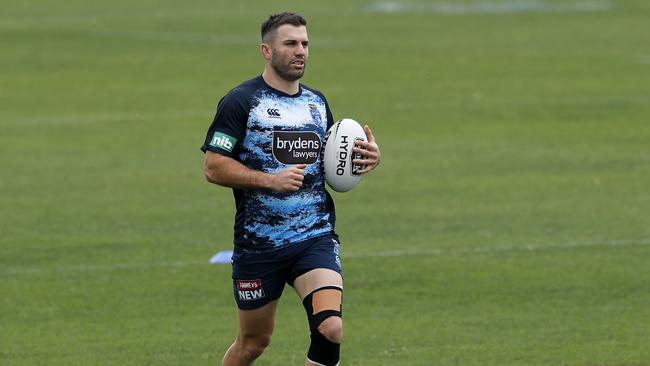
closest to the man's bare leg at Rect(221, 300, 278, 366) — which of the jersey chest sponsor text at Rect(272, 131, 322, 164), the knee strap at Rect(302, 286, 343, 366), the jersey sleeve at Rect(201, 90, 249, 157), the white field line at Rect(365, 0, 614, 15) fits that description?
the knee strap at Rect(302, 286, 343, 366)

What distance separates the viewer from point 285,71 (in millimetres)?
9180

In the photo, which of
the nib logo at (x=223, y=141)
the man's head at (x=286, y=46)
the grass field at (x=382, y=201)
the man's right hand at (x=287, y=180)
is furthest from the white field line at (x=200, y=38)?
the man's right hand at (x=287, y=180)

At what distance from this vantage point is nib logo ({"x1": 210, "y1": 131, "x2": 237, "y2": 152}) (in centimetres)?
908

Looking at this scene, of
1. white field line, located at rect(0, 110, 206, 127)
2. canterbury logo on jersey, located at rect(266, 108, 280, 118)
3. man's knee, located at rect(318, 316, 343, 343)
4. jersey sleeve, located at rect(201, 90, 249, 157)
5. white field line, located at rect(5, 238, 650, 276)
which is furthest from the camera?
white field line, located at rect(0, 110, 206, 127)

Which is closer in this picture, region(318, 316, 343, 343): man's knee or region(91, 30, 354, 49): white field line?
region(318, 316, 343, 343): man's knee

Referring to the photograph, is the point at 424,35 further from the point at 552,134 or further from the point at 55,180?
the point at 55,180

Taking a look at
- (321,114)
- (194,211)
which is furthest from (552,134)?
(321,114)

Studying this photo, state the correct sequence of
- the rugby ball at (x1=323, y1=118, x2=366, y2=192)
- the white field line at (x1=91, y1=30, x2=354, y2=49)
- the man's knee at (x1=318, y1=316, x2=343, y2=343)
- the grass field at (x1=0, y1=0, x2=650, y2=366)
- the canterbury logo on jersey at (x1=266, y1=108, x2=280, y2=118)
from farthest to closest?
the white field line at (x1=91, y1=30, x2=354, y2=49)
the grass field at (x1=0, y1=0, x2=650, y2=366)
the rugby ball at (x1=323, y1=118, x2=366, y2=192)
the canterbury logo on jersey at (x1=266, y1=108, x2=280, y2=118)
the man's knee at (x1=318, y1=316, x2=343, y2=343)

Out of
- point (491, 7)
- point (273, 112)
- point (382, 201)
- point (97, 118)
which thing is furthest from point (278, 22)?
point (491, 7)

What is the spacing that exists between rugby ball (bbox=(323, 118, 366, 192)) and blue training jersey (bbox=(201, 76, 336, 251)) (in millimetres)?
55

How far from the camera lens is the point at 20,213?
1684 cm

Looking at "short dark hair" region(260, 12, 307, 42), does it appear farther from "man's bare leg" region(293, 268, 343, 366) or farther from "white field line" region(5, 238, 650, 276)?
"white field line" region(5, 238, 650, 276)

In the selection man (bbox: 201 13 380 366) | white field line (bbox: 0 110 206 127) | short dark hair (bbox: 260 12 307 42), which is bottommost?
white field line (bbox: 0 110 206 127)

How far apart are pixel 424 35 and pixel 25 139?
15.0 metres
